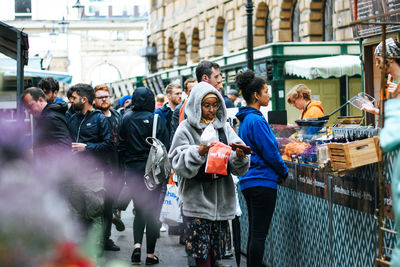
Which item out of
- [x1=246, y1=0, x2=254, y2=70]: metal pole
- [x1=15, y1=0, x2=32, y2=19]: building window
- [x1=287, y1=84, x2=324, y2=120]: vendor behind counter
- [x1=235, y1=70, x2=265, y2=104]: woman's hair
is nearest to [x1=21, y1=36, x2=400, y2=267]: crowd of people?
[x1=235, y1=70, x2=265, y2=104]: woman's hair

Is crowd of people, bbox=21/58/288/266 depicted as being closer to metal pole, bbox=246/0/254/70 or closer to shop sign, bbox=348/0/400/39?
shop sign, bbox=348/0/400/39

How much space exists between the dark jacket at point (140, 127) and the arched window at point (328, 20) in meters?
15.8

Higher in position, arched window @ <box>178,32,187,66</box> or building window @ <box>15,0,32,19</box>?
arched window @ <box>178,32,187,66</box>

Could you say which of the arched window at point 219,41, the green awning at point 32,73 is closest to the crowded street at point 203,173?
the green awning at point 32,73

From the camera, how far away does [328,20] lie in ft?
77.0

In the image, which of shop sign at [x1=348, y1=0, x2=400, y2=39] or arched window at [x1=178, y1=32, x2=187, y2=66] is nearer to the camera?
shop sign at [x1=348, y1=0, x2=400, y2=39]

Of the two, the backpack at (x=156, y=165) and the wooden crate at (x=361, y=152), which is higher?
the wooden crate at (x=361, y=152)

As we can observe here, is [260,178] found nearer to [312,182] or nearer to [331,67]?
[312,182]

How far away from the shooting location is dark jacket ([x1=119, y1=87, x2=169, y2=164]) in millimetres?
7980

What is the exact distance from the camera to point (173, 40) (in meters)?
41.7

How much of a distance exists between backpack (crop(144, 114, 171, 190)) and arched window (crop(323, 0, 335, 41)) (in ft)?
54.2

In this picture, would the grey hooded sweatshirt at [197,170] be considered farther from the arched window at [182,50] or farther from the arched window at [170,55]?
the arched window at [170,55]

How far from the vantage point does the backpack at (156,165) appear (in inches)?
286

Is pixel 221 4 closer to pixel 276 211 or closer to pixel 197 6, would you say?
pixel 197 6
